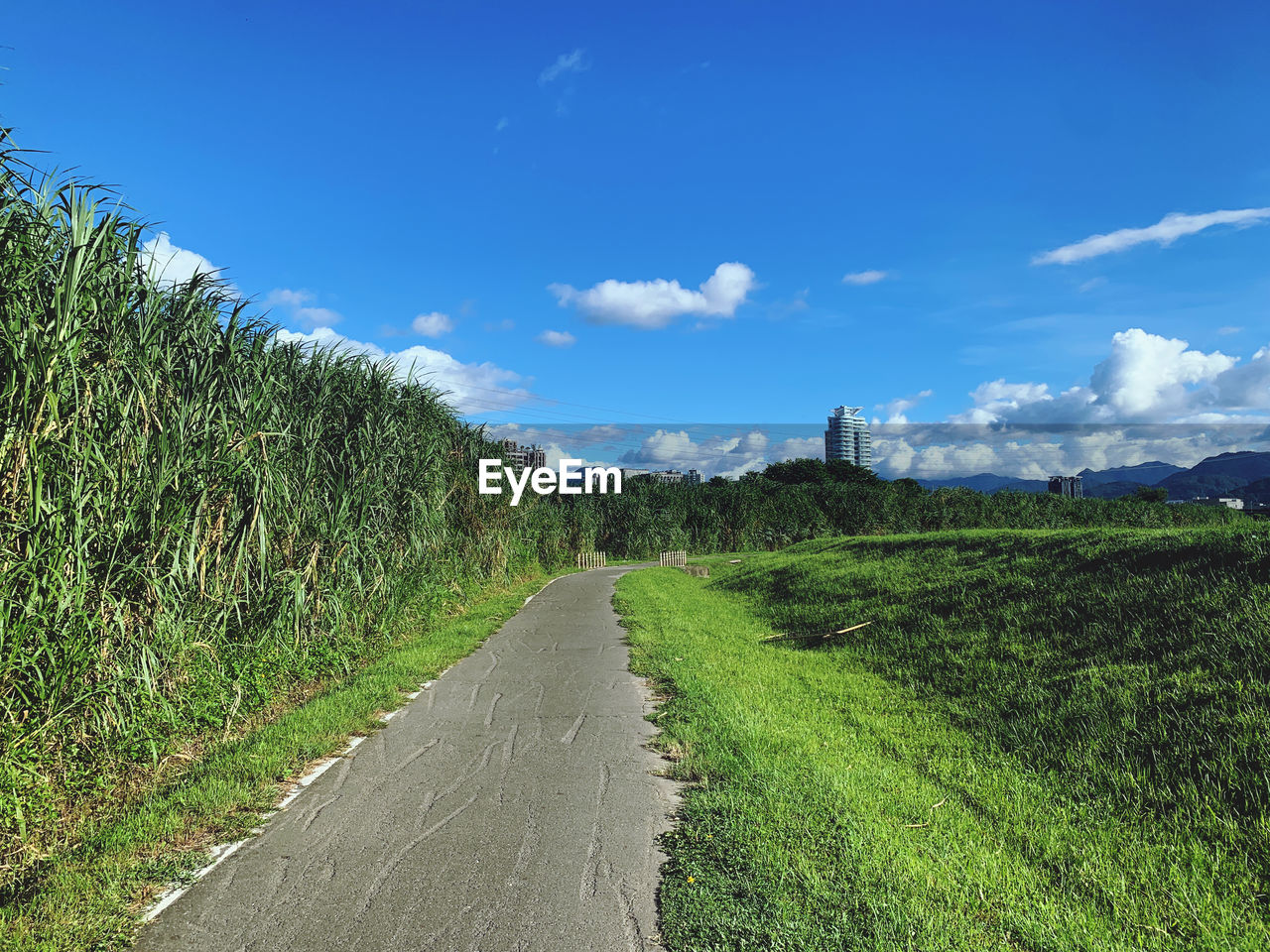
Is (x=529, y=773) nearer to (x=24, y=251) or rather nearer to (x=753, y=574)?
(x=24, y=251)

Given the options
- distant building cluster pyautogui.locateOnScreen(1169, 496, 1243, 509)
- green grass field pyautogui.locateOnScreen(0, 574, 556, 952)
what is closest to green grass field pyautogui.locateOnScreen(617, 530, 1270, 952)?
green grass field pyautogui.locateOnScreen(0, 574, 556, 952)

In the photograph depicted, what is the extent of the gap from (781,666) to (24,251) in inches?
312

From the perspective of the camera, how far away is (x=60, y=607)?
3.59 metres

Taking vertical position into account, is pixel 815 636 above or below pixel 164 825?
below

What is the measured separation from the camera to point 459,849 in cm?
368

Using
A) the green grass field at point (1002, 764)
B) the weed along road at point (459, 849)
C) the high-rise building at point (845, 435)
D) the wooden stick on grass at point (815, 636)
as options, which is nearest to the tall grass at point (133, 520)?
the weed along road at point (459, 849)

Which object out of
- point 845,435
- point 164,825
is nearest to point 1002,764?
point 164,825

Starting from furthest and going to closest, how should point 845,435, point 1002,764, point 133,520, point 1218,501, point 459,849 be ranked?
point 845,435
point 1218,501
point 1002,764
point 133,520
point 459,849

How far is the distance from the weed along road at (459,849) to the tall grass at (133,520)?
115cm

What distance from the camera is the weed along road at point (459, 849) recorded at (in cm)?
296

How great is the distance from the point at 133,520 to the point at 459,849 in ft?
9.33

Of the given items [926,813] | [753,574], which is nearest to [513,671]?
[926,813]

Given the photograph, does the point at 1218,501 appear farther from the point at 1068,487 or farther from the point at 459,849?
the point at 459,849

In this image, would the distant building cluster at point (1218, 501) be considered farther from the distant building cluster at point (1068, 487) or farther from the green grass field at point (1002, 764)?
the green grass field at point (1002, 764)
